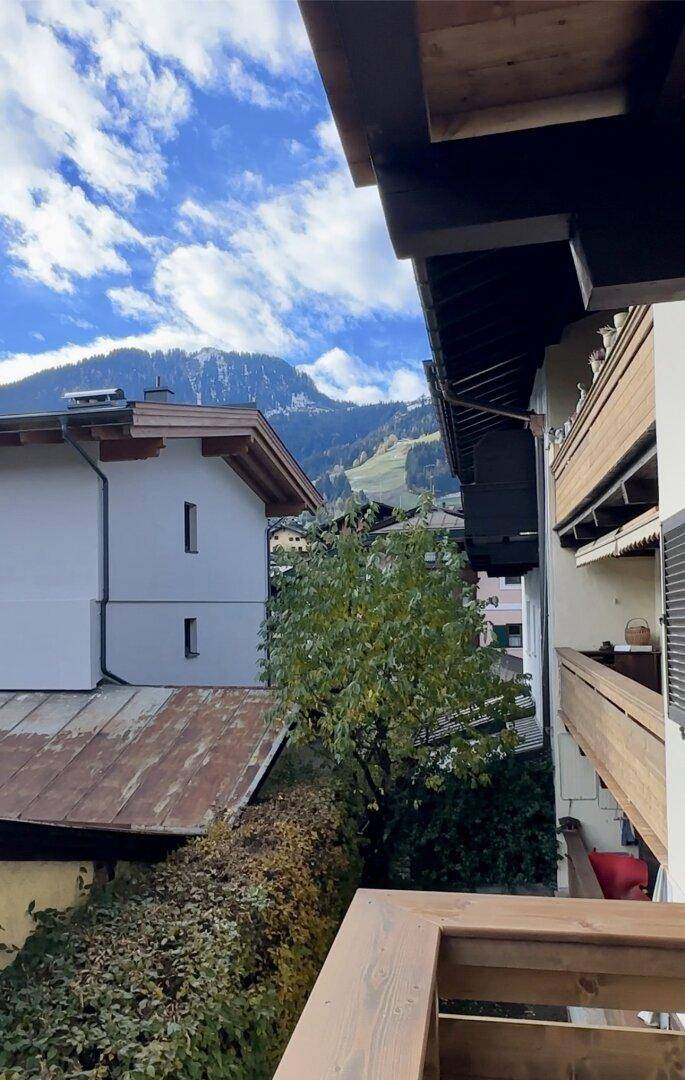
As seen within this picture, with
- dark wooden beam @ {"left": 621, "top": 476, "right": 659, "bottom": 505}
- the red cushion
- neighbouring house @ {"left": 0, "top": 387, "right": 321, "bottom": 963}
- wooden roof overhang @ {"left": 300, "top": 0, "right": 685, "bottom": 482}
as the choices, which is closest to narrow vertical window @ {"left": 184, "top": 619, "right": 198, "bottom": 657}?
neighbouring house @ {"left": 0, "top": 387, "right": 321, "bottom": 963}

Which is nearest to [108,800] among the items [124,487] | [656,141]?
[124,487]

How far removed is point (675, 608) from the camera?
338cm


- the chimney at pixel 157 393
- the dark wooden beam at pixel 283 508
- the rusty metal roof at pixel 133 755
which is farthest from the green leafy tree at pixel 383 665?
the dark wooden beam at pixel 283 508

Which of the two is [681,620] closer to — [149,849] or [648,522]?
[648,522]

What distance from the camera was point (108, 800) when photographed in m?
6.84

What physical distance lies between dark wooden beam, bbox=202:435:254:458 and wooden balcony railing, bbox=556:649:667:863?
7228 mm

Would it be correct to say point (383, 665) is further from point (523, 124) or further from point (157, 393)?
point (157, 393)

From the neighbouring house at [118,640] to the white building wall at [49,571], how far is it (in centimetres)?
2

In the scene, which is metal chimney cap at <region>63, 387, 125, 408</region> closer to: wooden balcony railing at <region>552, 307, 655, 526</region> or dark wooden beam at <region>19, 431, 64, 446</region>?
dark wooden beam at <region>19, 431, 64, 446</region>

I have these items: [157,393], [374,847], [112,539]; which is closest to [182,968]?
[374,847]

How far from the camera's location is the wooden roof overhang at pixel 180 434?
910 cm

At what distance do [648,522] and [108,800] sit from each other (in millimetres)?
4833

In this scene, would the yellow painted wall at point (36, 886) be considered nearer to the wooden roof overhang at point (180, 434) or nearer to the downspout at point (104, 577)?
the downspout at point (104, 577)

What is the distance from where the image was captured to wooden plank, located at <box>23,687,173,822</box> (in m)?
6.80
